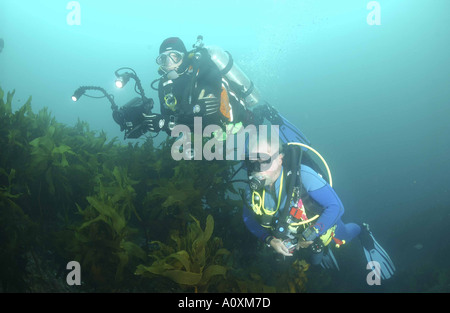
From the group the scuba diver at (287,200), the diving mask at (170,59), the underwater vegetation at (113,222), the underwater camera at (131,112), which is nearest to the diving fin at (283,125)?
the scuba diver at (287,200)

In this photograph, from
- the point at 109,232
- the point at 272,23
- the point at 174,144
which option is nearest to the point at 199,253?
the point at 109,232

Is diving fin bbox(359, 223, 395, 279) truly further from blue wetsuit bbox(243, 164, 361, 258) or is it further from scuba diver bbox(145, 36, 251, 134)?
scuba diver bbox(145, 36, 251, 134)

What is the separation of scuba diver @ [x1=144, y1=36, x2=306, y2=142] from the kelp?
2142mm

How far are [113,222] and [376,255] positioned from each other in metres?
4.64

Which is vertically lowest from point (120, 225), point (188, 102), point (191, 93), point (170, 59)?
point (120, 225)

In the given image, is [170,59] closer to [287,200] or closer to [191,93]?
[191,93]

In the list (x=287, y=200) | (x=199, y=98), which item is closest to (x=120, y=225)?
(x=287, y=200)

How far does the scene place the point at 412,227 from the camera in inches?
322

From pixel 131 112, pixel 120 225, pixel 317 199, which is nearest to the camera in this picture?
pixel 120 225

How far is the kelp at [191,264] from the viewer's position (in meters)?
1.99

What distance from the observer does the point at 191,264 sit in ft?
6.89

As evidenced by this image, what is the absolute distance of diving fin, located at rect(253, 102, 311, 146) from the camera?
3813 mm

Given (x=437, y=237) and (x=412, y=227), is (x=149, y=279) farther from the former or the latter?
(x=412, y=227)

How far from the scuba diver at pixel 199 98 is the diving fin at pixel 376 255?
2.43 m
